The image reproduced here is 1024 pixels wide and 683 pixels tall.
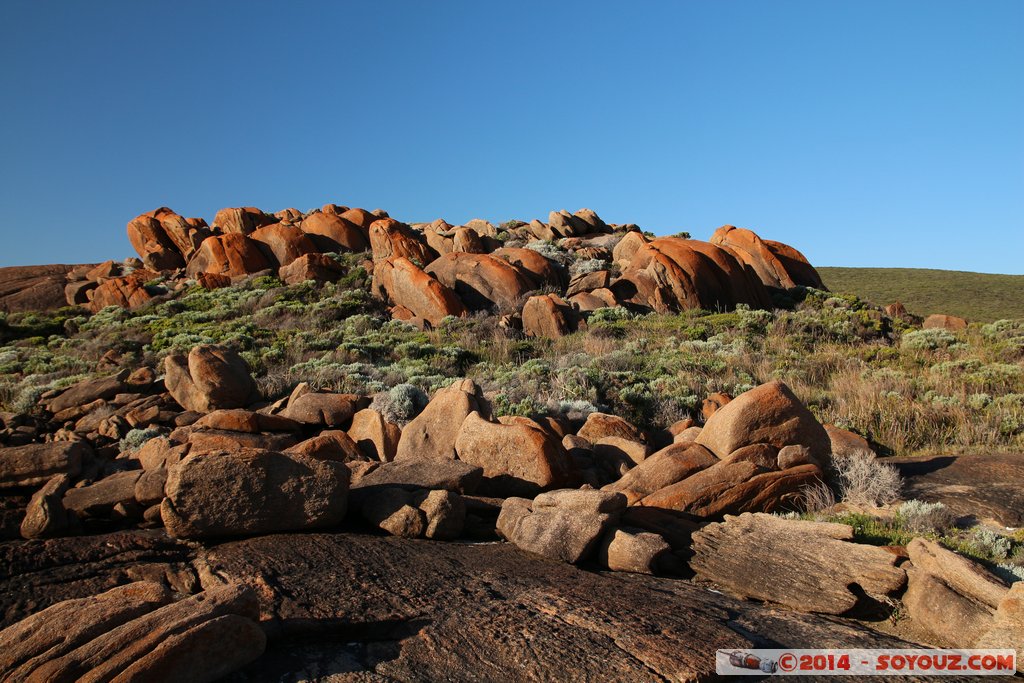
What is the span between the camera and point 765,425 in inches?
323

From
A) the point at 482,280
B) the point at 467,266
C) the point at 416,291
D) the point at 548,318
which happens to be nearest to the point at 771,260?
the point at 482,280

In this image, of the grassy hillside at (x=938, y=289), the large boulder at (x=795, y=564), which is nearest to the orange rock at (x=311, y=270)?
the large boulder at (x=795, y=564)

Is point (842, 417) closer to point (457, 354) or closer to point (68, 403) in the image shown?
point (457, 354)

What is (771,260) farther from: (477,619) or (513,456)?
(477,619)

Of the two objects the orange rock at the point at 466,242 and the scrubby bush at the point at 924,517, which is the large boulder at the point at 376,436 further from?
the orange rock at the point at 466,242

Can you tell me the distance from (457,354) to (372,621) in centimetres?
1325

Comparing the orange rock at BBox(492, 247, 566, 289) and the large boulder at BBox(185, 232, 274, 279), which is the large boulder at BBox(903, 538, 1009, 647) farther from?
the large boulder at BBox(185, 232, 274, 279)

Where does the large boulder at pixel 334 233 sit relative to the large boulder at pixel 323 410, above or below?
above

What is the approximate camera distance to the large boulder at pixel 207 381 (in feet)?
39.0

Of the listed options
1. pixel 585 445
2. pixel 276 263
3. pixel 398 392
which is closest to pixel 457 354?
pixel 398 392

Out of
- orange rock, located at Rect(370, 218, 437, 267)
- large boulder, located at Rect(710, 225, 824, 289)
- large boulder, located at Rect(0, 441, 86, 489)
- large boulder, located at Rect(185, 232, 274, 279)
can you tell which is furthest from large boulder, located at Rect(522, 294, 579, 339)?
large boulder, located at Rect(185, 232, 274, 279)

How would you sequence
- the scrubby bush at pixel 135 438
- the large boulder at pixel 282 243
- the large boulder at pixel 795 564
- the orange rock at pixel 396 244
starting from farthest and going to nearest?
the large boulder at pixel 282 243 → the orange rock at pixel 396 244 → the scrubby bush at pixel 135 438 → the large boulder at pixel 795 564

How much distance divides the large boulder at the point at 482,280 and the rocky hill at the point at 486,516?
22.4 ft

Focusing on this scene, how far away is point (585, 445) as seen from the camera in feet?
30.7
